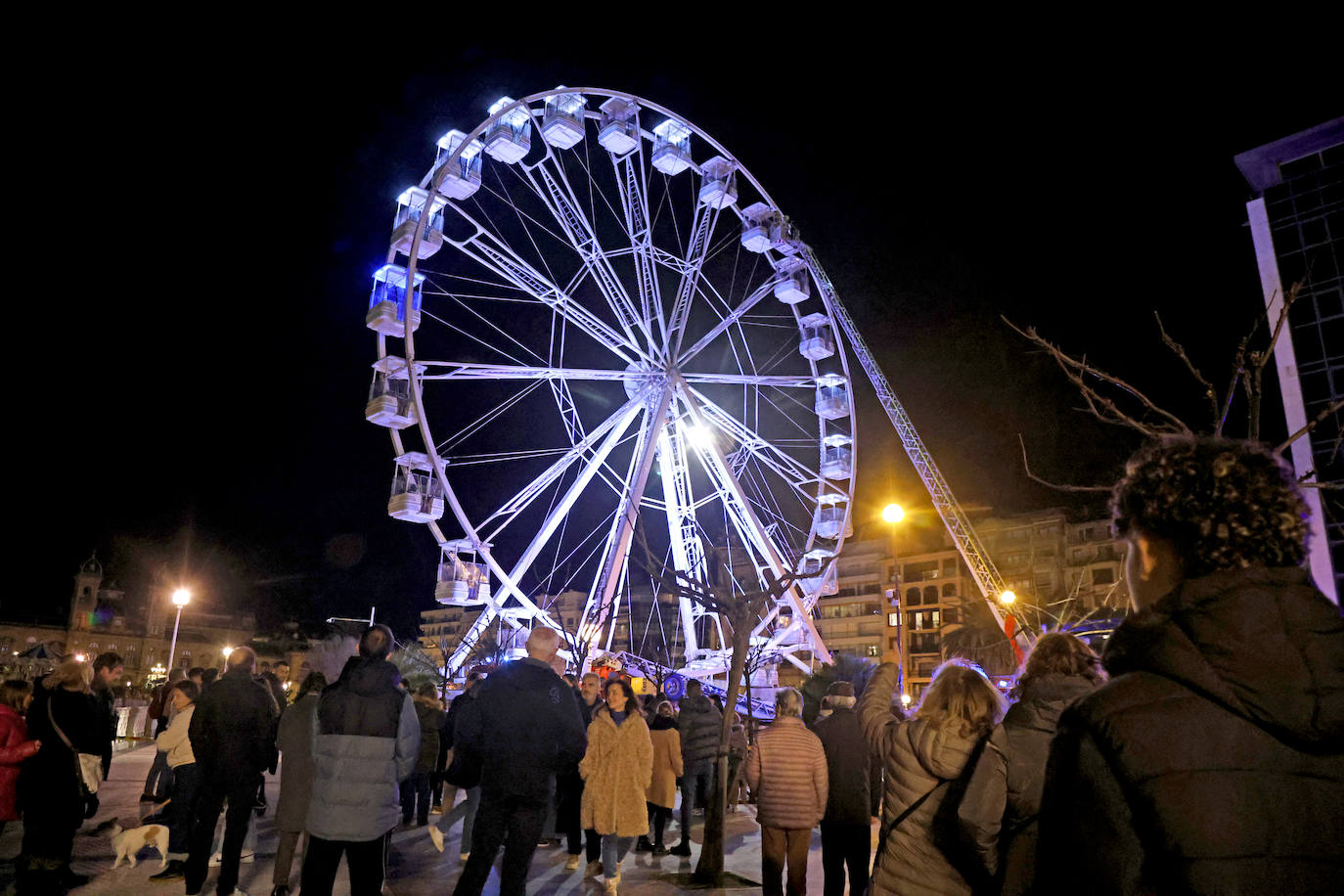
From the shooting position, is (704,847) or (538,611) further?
(538,611)

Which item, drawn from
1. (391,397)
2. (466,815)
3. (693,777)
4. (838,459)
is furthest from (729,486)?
(466,815)

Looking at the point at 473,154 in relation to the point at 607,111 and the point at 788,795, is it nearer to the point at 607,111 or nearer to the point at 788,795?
the point at 607,111

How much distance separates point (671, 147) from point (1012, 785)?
25.6 metres

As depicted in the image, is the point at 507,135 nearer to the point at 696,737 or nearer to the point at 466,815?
the point at 696,737

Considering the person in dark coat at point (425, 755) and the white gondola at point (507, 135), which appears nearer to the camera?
the person in dark coat at point (425, 755)

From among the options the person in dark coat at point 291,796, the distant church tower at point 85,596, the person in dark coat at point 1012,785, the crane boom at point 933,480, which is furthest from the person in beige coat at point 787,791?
the distant church tower at point 85,596

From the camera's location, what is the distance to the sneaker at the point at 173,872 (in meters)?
8.83

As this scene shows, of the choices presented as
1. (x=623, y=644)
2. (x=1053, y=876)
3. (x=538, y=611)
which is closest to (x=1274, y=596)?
(x=1053, y=876)

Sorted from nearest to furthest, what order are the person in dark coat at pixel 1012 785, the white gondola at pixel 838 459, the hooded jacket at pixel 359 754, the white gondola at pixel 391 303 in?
the person in dark coat at pixel 1012 785 < the hooded jacket at pixel 359 754 < the white gondola at pixel 391 303 < the white gondola at pixel 838 459

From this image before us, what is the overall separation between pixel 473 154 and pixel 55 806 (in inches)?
809

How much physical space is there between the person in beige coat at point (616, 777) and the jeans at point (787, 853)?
203 cm

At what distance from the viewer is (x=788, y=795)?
7273mm

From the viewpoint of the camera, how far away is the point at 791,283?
1139 inches

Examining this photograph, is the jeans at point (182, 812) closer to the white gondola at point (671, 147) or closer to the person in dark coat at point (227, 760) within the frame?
the person in dark coat at point (227, 760)
